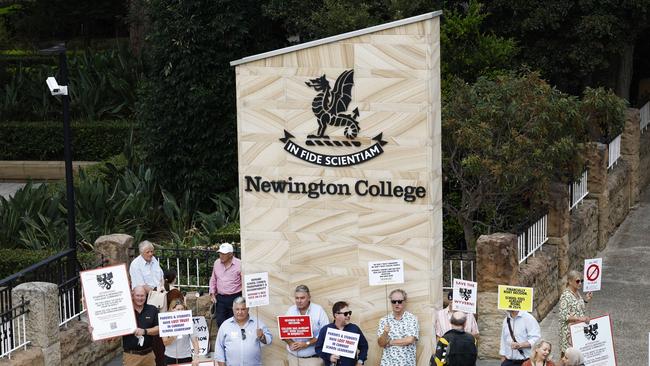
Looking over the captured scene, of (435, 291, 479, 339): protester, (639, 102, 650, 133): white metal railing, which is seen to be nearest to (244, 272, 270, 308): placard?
(435, 291, 479, 339): protester

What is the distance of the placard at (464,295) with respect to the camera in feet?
46.1

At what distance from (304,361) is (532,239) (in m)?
4.80

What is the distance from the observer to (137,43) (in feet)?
106

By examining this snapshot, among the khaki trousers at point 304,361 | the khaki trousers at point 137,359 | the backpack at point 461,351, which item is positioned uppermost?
the backpack at point 461,351

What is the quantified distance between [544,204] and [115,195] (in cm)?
745

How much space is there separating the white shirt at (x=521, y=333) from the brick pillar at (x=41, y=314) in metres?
5.18

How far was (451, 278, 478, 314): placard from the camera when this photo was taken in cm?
1405

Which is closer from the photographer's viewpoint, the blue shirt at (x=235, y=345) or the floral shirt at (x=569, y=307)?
the floral shirt at (x=569, y=307)

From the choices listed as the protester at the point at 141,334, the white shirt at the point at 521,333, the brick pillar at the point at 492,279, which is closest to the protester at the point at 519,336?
the white shirt at the point at 521,333

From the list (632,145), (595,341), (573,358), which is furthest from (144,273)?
(632,145)

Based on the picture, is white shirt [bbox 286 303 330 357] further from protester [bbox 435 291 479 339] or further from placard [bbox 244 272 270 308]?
protester [bbox 435 291 479 339]

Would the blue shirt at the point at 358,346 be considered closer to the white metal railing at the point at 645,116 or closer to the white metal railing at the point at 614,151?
the white metal railing at the point at 614,151

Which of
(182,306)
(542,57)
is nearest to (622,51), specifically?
(542,57)

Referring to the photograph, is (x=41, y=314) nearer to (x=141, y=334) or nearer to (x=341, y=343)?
(x=141, y=334)
